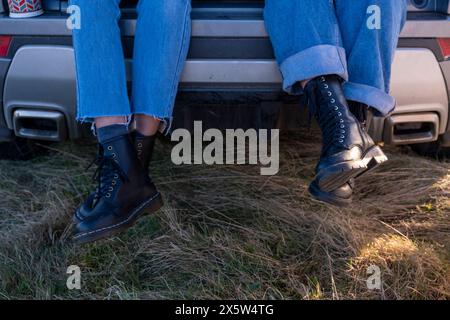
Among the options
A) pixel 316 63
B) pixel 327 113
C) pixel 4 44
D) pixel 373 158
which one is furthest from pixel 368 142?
pixel 4 44

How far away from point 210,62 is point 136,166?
44 cm

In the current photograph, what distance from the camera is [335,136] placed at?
71.0 inches

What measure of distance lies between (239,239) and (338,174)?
50cm

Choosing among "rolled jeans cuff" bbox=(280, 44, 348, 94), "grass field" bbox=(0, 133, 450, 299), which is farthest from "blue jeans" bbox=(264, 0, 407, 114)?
"grass field" bbox=(0, 133, 450, 299)

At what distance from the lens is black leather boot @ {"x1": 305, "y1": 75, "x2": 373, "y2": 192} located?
5.77 feet

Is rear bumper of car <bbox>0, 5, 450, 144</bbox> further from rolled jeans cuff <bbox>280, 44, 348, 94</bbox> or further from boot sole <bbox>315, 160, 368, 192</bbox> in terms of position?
boot sole <bbox>315, 160, 368, 192</bbox>

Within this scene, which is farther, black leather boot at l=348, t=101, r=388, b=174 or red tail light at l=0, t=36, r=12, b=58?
red tail light at l=0, t=36, r=12, b=58

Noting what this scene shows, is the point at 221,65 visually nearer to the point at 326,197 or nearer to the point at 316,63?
the point at 316,63

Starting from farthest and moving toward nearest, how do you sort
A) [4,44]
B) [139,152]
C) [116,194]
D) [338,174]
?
1. [4,44]
2. [139,152]
3. [116,194]
4. [338,174]

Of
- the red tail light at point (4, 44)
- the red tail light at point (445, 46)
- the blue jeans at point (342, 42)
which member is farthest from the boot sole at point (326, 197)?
the red tail light at point (4, 44)

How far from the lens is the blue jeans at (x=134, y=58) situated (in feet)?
6.05

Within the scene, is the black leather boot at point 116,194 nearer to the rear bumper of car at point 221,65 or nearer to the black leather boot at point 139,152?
the black leather boot at point 139,152

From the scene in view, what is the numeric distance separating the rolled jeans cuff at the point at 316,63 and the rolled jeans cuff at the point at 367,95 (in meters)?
0.05

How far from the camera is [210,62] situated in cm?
196
